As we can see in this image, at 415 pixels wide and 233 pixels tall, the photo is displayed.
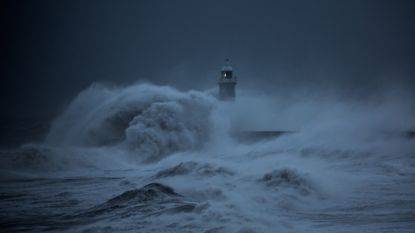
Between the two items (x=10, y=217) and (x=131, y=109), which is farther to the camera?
(x=131, y=109)

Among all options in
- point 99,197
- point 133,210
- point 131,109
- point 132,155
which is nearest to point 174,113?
point 131,109

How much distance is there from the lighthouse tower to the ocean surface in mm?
11022

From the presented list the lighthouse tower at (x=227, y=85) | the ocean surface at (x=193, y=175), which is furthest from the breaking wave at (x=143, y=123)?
the lighthouse tower at (x=227, y=85)

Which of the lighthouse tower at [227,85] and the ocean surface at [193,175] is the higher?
the lighthouse tower at [227,85]

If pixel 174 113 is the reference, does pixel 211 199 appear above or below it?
below

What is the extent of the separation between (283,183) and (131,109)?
38.7 feet

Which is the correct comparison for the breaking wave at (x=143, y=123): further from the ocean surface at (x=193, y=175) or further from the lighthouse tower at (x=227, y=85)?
the lighthouse tower at (x=227, y=85)

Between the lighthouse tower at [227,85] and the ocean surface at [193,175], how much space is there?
11.0 meters

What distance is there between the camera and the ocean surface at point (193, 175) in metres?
6.66

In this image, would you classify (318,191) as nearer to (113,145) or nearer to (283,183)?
(283,183)

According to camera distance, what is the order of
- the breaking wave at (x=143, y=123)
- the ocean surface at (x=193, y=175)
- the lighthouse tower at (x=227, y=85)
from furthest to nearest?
the lighthouse tower at (x=227, y=85) → the breaking wave at (x=143, y=123) → the ocean surface at (x=193, y=175)

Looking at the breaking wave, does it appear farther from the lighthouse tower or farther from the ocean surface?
the lighthouse tower

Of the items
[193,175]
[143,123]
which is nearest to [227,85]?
[143,123]

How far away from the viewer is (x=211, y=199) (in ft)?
26.4
